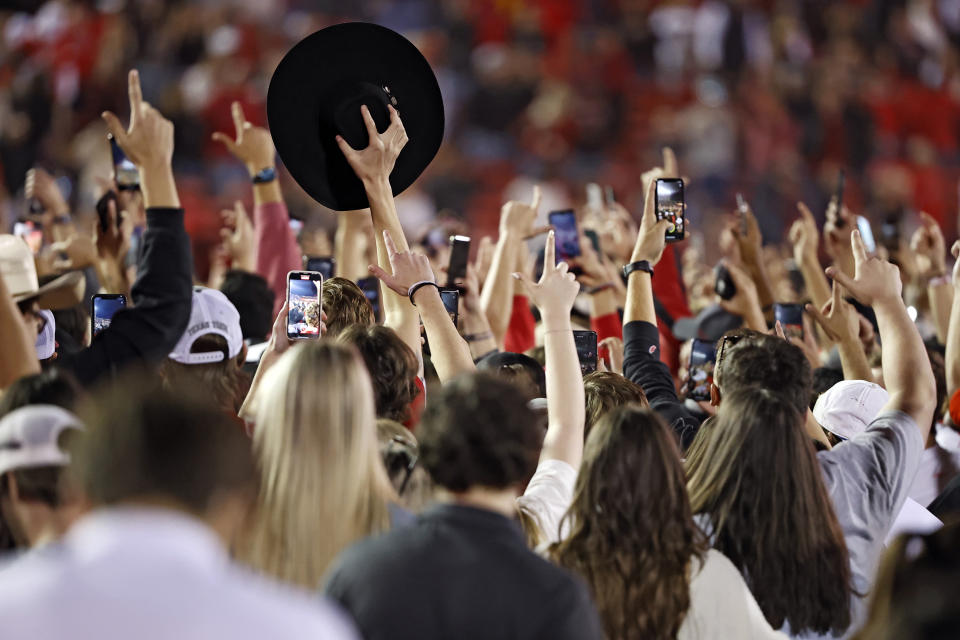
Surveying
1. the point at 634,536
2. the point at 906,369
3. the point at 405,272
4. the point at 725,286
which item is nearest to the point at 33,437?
the point at 634,536

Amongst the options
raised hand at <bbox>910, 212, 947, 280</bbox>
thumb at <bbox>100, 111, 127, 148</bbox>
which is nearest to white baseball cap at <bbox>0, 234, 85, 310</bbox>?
thumb at <bbox>100, 111, 127, 148</bbox>

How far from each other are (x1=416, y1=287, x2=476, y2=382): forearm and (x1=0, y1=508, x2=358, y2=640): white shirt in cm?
147

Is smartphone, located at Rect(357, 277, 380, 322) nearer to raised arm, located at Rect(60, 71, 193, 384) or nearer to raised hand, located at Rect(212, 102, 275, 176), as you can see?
raised hand, located at Rect(212, 102, 275, 176)

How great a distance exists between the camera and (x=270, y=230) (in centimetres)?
417

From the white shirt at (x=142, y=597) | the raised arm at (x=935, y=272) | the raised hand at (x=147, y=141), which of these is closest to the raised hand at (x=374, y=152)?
the raised hand at (x=147, y=141)

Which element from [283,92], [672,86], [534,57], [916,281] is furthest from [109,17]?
[283,92]

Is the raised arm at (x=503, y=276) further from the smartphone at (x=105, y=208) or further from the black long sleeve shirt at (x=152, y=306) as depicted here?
the black long sleeve shirt at (x=152, y=306)

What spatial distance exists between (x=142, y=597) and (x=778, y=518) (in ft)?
4.46

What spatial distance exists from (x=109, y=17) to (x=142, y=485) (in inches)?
423

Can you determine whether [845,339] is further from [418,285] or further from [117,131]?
[117,131]

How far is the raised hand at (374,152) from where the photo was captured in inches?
116

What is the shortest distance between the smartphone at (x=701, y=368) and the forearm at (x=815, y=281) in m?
1.19

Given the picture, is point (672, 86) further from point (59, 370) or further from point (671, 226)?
point (59, 370)

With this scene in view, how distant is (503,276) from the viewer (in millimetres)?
4027
